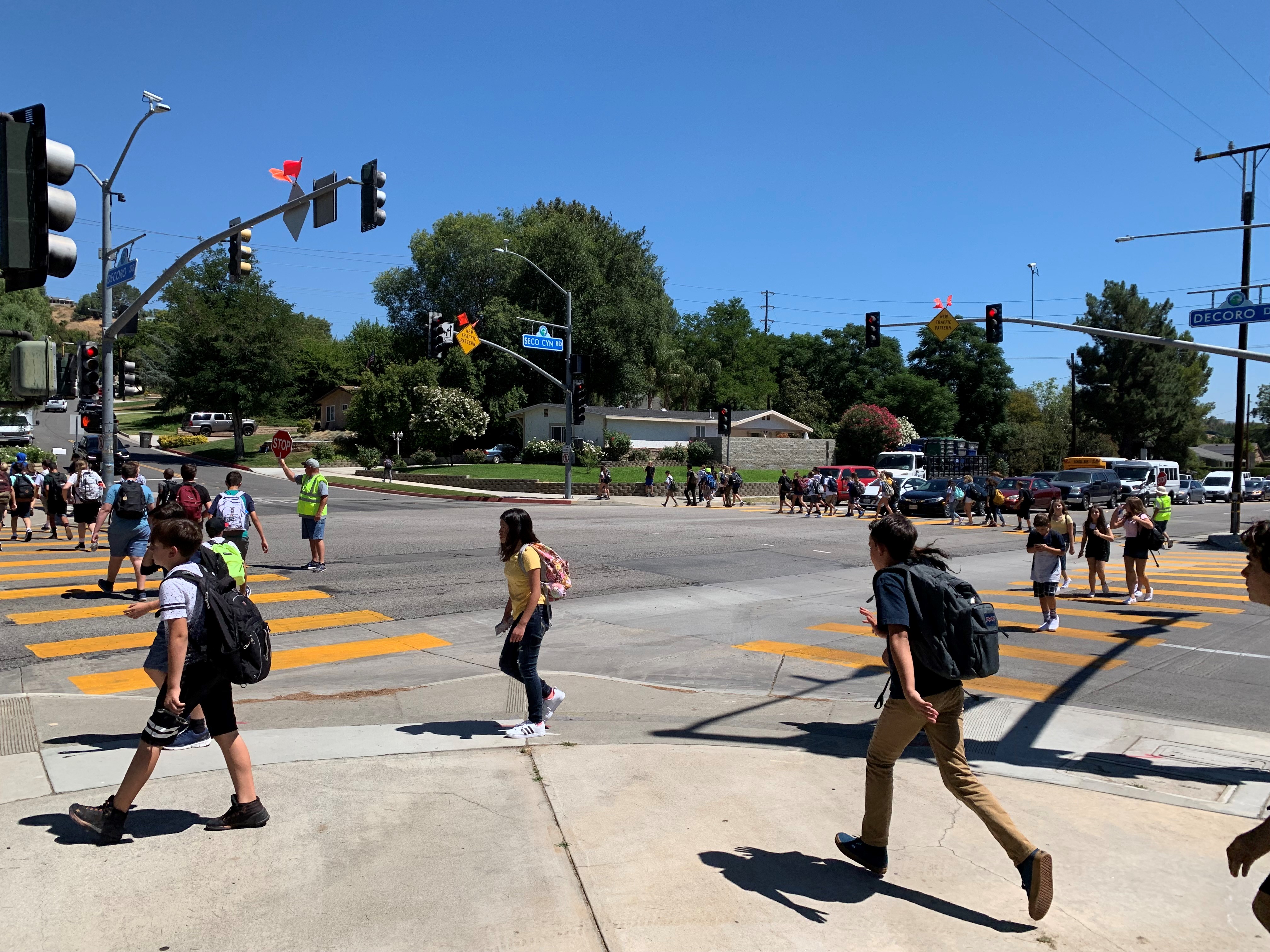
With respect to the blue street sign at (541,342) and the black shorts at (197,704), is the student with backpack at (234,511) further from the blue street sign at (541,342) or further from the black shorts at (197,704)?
the blue street sign at (541,342)

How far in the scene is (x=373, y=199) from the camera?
49.9 ft

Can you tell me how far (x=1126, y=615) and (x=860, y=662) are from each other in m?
5.40

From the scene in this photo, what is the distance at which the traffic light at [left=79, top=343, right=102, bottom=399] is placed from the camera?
19.2 metres

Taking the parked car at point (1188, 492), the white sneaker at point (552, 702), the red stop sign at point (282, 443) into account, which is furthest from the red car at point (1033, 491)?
the white sneaker at point (552, 702)

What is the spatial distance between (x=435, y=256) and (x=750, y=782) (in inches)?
2404

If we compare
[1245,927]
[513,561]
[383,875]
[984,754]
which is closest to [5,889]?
[383,875]

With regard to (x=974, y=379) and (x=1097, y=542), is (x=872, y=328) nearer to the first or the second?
(x=1097, y=542)

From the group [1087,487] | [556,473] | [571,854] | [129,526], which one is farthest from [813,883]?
[556,473]

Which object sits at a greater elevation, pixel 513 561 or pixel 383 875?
pixel 513 561

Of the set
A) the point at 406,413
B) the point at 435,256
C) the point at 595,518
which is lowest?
the point at 595,518

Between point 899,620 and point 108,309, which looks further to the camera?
point 108,309

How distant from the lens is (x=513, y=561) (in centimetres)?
614

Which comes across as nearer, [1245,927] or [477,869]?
[1245,927]

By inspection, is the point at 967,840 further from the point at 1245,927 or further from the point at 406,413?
the point at 406,413
